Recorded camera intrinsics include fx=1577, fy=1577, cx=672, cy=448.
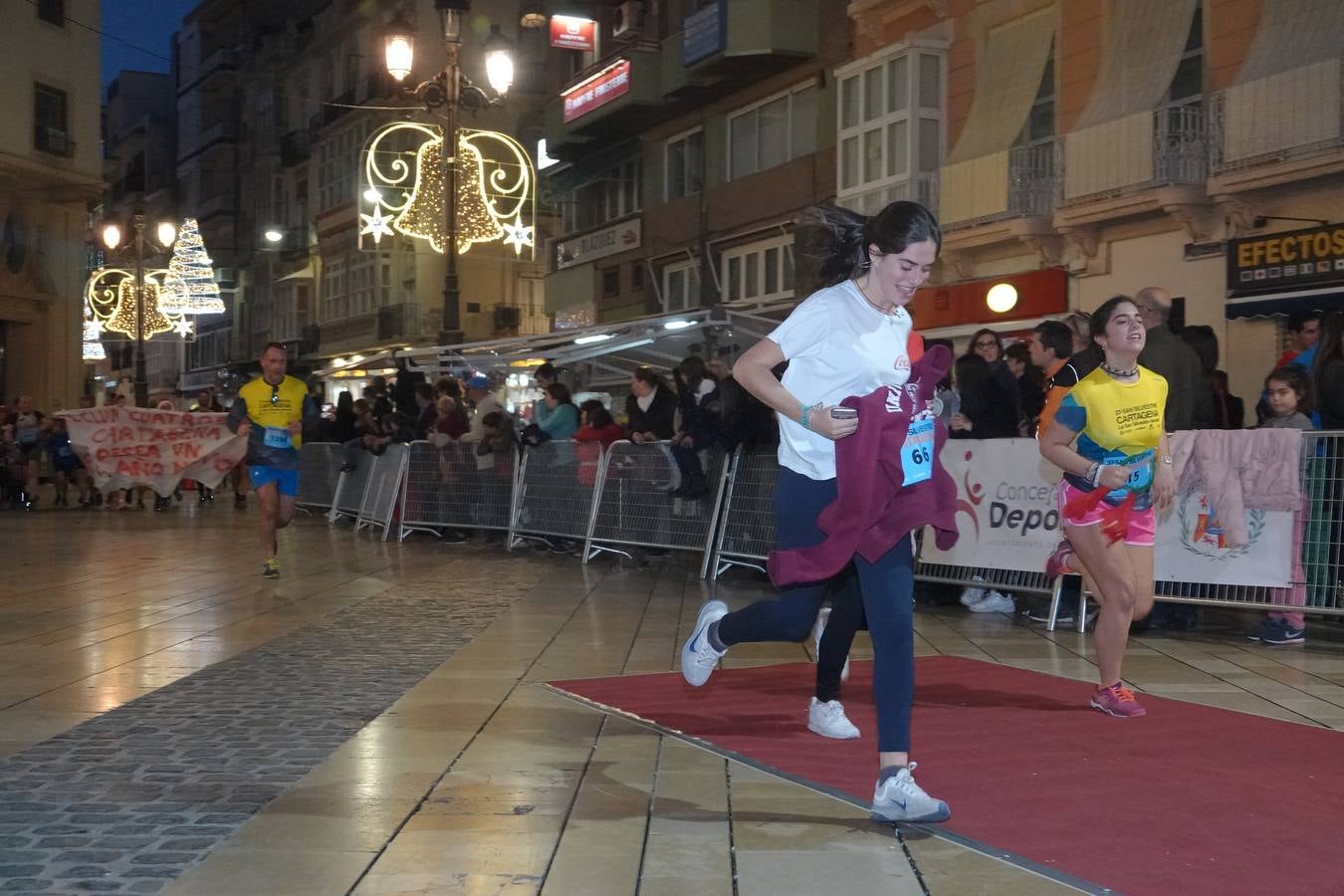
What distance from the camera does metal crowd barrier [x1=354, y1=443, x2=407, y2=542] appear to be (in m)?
18.7

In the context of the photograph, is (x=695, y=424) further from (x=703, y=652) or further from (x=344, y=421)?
(x=344, y=421)

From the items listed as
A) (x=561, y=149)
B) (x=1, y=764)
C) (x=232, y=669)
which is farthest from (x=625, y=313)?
(x=1, y=764)

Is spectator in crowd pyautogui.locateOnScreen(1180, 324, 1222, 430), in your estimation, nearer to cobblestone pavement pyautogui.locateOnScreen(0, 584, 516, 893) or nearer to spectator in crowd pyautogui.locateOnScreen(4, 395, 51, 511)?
cobblestone pavement pyautogui.locateOnScreen(0, 584, 516, 893)

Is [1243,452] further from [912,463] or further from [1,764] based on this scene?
[1,764]

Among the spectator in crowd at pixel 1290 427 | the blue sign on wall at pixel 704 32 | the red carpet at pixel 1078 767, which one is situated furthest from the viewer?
the blue sign on wall at pixel 704 32

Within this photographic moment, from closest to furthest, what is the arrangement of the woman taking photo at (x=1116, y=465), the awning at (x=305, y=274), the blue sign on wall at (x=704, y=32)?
the woman taking photo at (x=1116, y=465) → the blue sign on wall at (x=704, y=32) → the awning at (x=305, y=274)

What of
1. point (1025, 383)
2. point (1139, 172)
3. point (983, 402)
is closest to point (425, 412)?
point (1025, 383)

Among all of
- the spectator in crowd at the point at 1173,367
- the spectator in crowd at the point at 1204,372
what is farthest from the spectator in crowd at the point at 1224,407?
the spectator in crowd at the point at 1173,367

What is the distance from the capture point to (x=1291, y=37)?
19.1m

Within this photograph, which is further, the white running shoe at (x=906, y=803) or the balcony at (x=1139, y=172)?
the balcony at (x=1139, y=172)

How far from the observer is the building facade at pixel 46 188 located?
129 feet

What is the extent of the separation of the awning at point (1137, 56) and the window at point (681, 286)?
13.1 metres

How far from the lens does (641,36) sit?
35.1 metres

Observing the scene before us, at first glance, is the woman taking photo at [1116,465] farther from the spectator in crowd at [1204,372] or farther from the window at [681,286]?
the window at [681,286]
